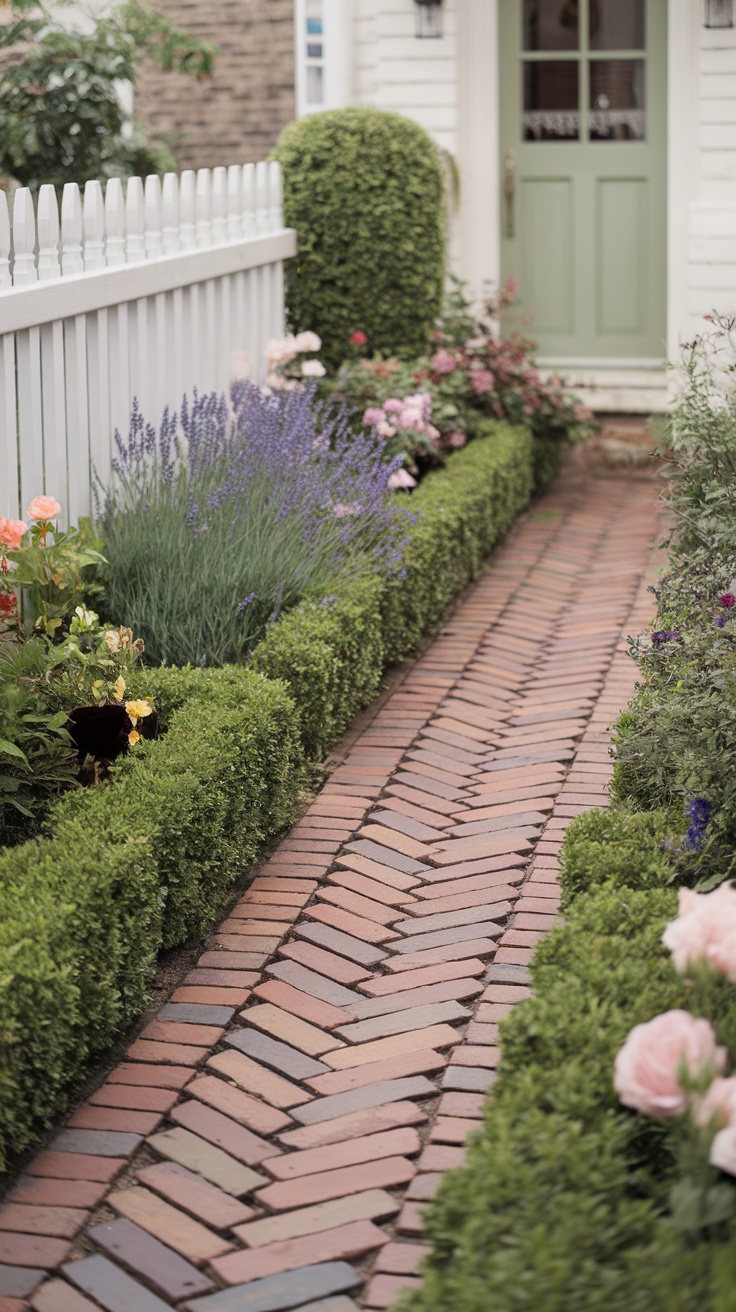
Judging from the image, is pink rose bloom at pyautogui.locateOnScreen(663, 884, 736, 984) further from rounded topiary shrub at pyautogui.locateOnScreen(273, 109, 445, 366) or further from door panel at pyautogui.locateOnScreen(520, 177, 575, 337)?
door panel at pyautogui.locateOnScreen(520, 177, 575, 337)

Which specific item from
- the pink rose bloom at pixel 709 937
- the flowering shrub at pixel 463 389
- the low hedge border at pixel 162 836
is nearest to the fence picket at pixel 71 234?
the low hedge border at pixel 162 836

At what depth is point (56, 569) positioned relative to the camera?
4055 mm

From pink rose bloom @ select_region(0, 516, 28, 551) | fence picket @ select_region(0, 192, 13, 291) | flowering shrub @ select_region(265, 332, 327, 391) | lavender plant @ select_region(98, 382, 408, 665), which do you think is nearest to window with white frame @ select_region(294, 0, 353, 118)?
flowering shrub @ select_region(265, 332, 327, 391)

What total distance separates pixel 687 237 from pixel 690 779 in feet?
19.1

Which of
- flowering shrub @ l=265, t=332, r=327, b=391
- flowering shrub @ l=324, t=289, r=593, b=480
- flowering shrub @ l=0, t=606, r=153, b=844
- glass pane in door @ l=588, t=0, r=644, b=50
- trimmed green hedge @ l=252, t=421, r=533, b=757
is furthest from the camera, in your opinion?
glass pane in door @ l=588, t=0, r=644, b=50

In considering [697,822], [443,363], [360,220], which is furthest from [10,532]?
[360,220]

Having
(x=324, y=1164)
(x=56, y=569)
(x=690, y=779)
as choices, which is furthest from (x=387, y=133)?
(x=324, y=1164)

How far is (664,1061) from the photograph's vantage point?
78.7 inches

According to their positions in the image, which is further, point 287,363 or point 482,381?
point 482,381

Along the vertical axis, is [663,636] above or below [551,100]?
below

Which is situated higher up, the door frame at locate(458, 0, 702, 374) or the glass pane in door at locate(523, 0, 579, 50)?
the glass pane in door at locate(523, 0, 579, 50)

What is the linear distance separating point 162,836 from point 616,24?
6584 millimetres

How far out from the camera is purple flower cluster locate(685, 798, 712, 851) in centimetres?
291

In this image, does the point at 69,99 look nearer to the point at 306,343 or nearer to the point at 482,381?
the point at 306,343
